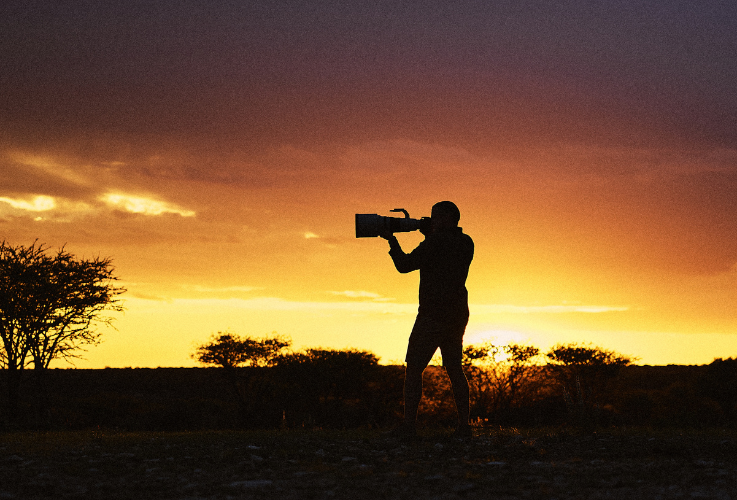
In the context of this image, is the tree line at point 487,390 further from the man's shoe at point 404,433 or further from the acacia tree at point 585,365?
the man's shoe at point 404,433

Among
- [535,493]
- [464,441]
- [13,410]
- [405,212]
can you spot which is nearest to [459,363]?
[464,441]

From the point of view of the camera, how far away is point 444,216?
697cm

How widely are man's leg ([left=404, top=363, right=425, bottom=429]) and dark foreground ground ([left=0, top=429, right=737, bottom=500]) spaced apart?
0.28 m

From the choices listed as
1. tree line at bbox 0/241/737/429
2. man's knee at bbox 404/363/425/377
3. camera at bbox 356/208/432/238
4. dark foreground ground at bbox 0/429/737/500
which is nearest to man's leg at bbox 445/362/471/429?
man's knee at bbox 404/363/425/377

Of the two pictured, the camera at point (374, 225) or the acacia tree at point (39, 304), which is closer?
the camera at point (374, 225)

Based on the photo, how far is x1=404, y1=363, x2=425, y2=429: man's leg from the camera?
6559 millimetres

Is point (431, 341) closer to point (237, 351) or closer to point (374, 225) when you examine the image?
point (374, 225)

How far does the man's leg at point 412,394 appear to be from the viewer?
21.5 feet

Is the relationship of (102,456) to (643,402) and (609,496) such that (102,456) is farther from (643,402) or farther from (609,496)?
(643,402)

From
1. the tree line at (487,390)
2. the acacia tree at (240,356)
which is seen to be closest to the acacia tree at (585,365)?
the tree line at (487,390)

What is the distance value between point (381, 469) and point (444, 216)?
305 cm

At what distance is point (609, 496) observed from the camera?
380 cm

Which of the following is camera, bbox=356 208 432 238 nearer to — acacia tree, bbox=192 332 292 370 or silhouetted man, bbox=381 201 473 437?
silhouetted man, bbox=381 201 473 437

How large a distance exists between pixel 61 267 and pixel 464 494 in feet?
63.2
